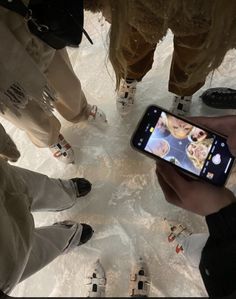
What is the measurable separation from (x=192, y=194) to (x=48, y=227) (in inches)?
16.1

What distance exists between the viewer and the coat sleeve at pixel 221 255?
534 millimetres

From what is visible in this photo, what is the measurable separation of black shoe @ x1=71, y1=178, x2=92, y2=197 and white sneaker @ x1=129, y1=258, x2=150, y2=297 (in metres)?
0.23

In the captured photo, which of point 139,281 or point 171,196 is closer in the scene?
point 171,196

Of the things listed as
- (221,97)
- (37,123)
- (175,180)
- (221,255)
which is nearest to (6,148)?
(37,123)

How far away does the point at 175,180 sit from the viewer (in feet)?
2.17

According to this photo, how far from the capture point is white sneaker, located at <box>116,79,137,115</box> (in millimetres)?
1059

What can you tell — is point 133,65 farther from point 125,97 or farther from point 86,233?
point 86,233

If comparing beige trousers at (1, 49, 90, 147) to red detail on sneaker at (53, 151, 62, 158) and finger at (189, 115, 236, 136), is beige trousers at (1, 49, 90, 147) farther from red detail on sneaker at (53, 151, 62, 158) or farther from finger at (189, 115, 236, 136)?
finger at (189, 115, 236, 136)

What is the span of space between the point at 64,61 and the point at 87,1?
22 centimetres

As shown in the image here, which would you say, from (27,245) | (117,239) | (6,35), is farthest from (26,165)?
(6,35)

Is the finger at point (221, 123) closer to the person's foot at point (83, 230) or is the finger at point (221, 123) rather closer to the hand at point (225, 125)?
the hand at point (225, 125)

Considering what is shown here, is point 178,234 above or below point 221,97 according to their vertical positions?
below

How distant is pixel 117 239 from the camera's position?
1026mm

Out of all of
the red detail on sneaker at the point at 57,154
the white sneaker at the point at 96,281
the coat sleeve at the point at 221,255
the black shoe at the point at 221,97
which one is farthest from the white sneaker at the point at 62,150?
the coat sleeve at the point at 221,255
